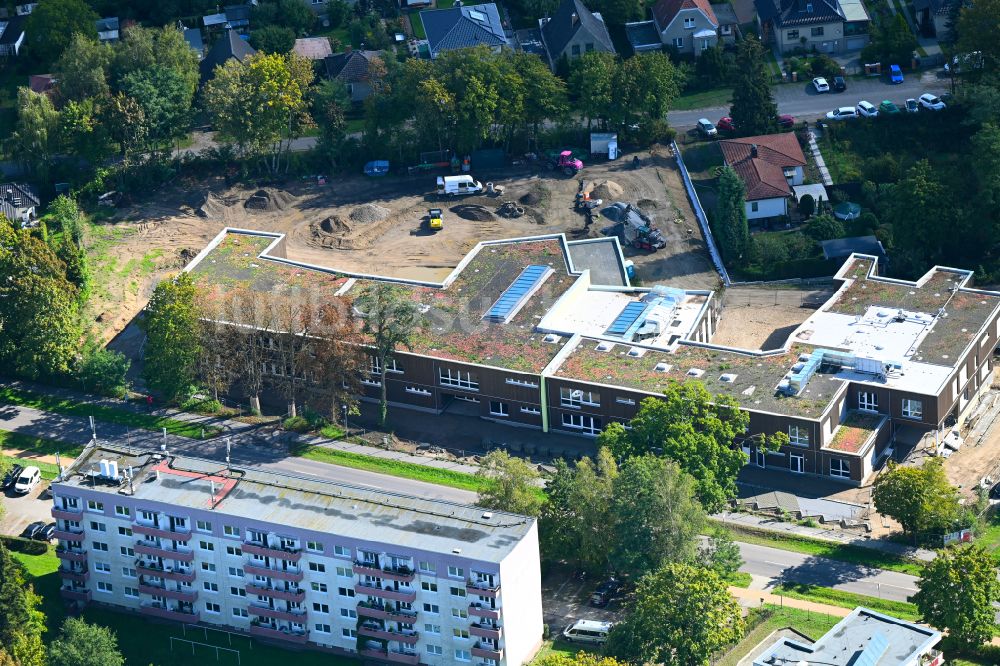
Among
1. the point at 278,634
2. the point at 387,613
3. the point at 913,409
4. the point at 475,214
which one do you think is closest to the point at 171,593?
the point at 278,634

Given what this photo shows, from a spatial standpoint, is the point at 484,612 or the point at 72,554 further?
the point at 72,554

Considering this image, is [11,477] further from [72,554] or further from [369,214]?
[369,214]

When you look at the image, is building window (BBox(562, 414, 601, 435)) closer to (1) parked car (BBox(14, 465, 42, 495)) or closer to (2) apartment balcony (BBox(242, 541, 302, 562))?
(2) apartment balcony (BBox(242, 541, 302, 562))

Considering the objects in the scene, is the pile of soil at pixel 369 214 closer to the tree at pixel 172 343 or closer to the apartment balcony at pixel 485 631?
the tree at pixel 172 343

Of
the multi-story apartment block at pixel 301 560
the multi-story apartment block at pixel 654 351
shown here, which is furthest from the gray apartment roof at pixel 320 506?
the multi-story apartment block at pixel 654 351

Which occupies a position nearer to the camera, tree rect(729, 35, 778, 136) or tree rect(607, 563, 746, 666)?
tree rect(607, 563, 746, 666)

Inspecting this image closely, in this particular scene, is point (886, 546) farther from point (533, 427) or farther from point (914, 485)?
point (533, 427)

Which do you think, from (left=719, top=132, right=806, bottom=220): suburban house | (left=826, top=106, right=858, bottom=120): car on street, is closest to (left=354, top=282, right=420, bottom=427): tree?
(left=719, top=132, right=806, bottom=220): suburban house
